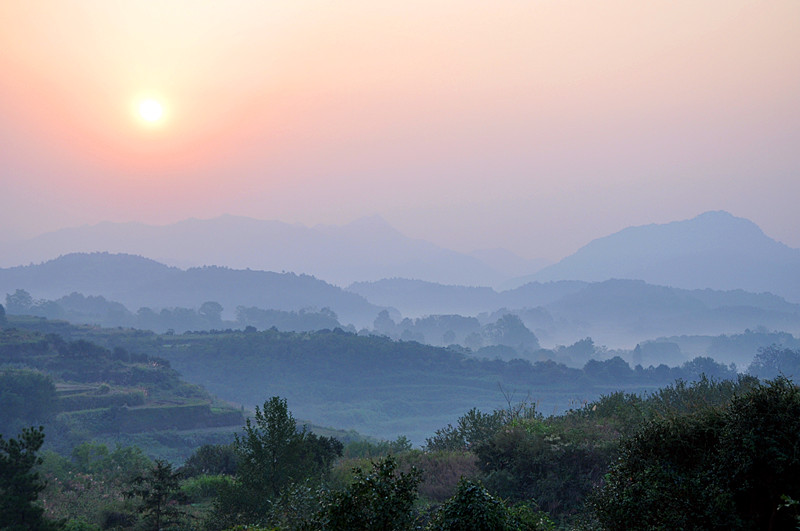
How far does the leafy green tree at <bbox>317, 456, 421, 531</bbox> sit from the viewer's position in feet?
29.4

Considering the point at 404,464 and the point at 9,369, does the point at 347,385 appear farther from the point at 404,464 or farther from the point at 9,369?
the point at 404,464

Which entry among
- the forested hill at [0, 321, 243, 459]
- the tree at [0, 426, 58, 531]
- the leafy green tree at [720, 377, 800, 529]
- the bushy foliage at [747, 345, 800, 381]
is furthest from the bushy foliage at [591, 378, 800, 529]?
the bushy foliage at [747, 345, 800, 381]

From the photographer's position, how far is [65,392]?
94.9m

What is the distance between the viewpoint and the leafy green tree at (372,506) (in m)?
8.97

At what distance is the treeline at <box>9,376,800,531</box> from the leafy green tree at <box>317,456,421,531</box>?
0.02m

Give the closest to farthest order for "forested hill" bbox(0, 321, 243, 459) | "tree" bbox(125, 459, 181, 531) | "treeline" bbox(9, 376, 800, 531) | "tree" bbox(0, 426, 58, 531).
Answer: "treeline" bbox(9, 376, 800, 531), "tree" bbox(0, 426, 58, 531), "tree" bbox(125, 459, 181, 531), "forested hill" bbox(0, 321, 243, 459)

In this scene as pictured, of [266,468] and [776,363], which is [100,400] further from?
[776,363]

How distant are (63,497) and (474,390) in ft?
500

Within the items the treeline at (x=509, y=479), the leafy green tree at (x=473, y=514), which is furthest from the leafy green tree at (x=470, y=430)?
the leafy green tree at (x=473, y=514)

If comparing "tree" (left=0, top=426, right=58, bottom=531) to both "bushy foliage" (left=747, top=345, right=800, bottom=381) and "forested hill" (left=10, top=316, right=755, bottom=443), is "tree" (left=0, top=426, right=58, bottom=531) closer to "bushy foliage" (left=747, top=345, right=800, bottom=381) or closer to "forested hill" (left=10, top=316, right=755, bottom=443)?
"forested hill" (left=10, top=316, right=755, bottom=443)

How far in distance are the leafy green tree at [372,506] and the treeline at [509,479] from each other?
0.02 m

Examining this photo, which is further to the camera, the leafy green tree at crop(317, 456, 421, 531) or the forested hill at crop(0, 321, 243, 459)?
the forested hill at crop(0, 321, 243, 459)

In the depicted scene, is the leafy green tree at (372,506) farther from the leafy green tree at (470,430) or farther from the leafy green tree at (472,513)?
the leafy green tree at (470,430)

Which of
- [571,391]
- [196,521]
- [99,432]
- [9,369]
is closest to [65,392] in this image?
[9,369]
